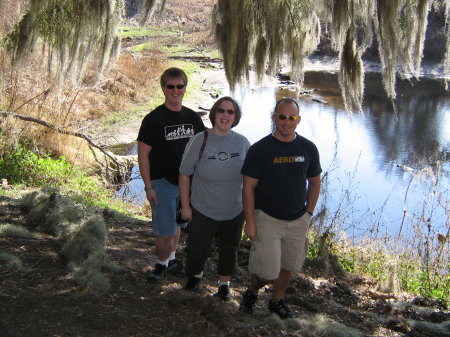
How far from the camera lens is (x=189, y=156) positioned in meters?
3.38

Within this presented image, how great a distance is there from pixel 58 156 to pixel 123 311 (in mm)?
6532

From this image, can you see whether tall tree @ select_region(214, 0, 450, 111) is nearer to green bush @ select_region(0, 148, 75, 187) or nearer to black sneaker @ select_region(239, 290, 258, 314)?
black sneaker @ select_region(239, 290, 258, 314)

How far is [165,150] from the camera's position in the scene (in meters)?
3.66

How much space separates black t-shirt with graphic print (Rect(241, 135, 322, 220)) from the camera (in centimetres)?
325

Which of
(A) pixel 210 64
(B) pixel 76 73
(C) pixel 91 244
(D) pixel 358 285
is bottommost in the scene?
(D) pixel 358 285

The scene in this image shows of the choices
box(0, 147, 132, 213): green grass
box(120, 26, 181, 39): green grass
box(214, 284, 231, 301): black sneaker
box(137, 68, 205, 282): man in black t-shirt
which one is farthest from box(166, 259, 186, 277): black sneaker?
box(120, 26, 181, 39): green grass

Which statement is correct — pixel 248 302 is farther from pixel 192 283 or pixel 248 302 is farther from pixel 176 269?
pixel 176 269

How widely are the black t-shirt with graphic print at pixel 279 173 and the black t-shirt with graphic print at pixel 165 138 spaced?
626 millimetres

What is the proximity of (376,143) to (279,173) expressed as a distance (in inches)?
501

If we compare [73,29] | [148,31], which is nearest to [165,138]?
[73,29]

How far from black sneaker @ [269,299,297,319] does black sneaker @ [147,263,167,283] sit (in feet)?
2.68

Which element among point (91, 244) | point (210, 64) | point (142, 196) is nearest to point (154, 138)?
point (91, 244)

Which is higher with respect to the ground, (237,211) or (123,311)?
(237,211)

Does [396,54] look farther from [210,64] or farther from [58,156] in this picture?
[210,64]
